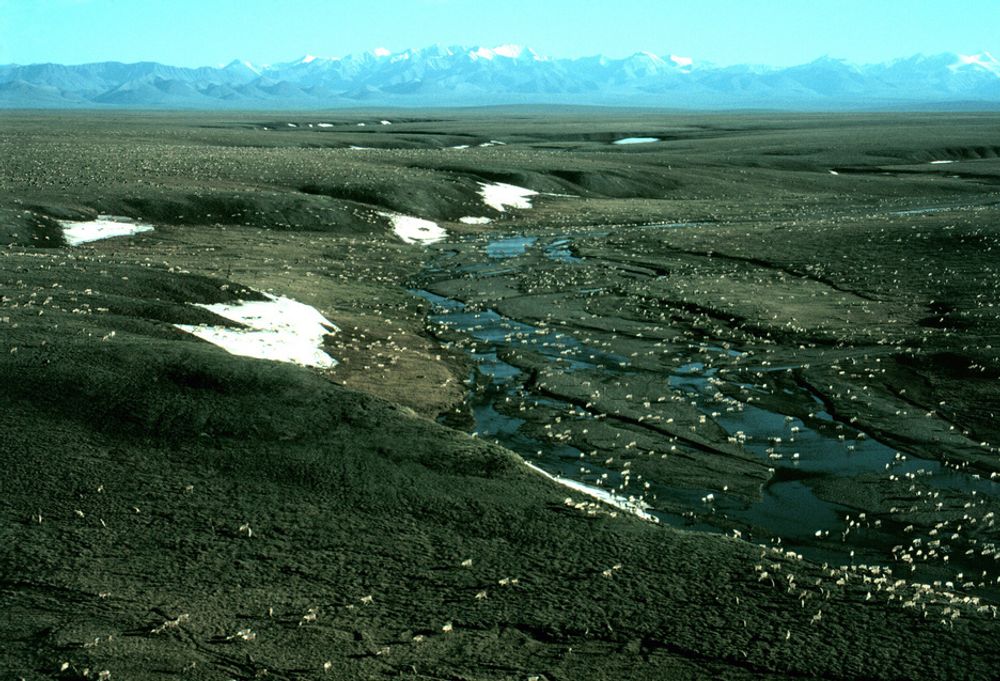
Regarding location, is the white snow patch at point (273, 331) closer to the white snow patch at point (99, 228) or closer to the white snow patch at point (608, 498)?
the white snow patch at point (608, 498)

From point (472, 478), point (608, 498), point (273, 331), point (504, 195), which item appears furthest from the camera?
point (504, 195)

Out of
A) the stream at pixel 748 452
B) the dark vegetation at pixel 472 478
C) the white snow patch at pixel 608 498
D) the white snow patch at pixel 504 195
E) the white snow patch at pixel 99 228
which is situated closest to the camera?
the dark vegetation at pixel 472 478

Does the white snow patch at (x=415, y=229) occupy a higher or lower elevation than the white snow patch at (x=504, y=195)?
lower

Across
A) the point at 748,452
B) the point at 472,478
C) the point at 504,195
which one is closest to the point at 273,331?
the point at 472,478

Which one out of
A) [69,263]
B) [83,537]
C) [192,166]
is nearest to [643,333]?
[69,263]

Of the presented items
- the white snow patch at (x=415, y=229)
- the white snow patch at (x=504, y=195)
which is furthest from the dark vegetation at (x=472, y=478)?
the white snow patch at (x=504, y=195)

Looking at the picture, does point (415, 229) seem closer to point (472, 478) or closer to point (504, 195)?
point (504, 195)
